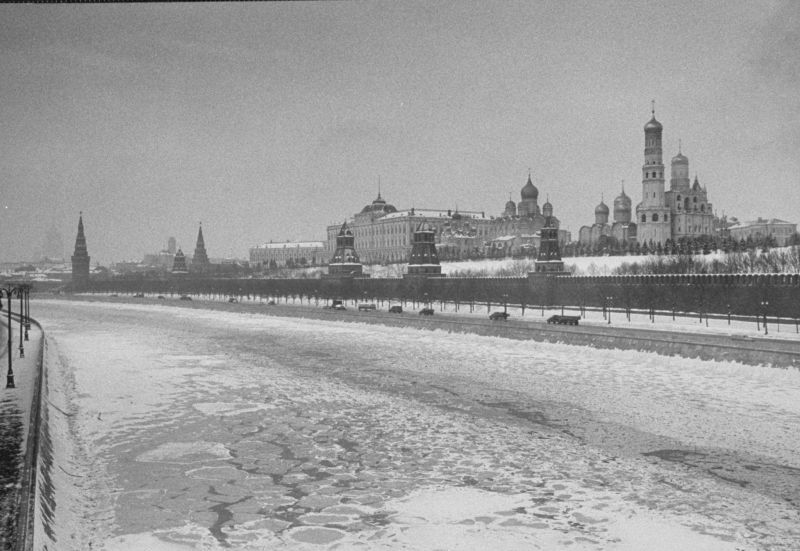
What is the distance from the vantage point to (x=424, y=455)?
12.0m

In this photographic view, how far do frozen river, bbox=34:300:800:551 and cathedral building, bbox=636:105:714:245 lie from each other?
58915mm

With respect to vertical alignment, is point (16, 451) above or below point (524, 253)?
below

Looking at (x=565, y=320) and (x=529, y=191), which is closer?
(x=565, y=320)

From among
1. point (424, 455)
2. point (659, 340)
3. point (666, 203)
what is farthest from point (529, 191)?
point (424, 455)

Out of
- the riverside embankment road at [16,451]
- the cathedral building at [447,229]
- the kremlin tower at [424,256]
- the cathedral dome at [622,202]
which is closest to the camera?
the riverside embankment road at [16,451]

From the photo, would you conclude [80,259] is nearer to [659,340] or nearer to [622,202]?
[622,202]

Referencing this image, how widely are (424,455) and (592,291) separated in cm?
3196

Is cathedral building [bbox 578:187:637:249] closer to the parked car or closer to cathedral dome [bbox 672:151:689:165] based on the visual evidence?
cathedral dome [bbox 672:151:689:165]

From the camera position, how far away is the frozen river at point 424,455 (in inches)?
345

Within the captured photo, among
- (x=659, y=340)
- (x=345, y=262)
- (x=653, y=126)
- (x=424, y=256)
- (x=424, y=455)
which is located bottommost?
(x=424, y=455)

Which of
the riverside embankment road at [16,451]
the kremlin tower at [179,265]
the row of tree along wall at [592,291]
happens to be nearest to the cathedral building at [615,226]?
the row of tree along wall at [592,291]

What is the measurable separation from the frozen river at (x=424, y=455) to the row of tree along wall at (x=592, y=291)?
43.3 ft

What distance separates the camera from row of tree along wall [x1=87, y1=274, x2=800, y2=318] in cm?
3306

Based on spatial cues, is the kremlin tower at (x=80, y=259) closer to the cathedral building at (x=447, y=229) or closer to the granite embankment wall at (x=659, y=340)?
the cathedral building at (x=447, y=229)
